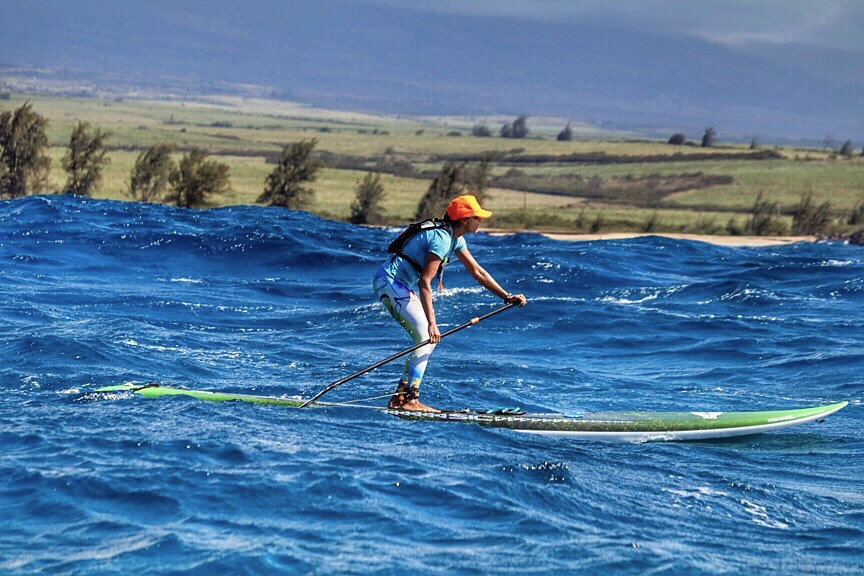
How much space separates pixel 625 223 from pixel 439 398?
41429 millimetres

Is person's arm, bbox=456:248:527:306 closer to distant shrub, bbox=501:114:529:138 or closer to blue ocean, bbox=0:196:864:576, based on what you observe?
blue ocean, bbox=0:196:864:576

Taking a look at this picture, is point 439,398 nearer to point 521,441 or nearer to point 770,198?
point 521,441

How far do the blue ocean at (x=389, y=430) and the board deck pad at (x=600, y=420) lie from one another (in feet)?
0.49

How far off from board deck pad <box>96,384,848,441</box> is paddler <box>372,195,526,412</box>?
0.83 m

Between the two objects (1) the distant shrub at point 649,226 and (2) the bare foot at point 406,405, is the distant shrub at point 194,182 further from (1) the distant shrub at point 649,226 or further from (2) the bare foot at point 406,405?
(2) the bare foot at point 406,405

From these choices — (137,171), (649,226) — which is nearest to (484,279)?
(137,171)

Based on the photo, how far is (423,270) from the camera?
12.0 metres

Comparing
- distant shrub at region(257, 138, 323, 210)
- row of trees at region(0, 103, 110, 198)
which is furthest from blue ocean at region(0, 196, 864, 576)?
distant shrub at region(257, 138, 323, 210)

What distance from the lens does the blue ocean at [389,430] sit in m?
8.90

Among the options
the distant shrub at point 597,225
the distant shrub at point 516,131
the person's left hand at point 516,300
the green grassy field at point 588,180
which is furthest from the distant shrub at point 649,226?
the distant shrub at point 516,131

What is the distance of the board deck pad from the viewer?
1238cm

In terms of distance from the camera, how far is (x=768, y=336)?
21688 mm

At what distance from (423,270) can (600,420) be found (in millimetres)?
2491

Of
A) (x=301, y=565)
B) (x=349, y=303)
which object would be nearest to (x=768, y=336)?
(x=349, y=303)
